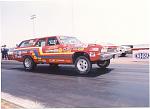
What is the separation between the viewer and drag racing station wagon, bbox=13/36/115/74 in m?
9.01

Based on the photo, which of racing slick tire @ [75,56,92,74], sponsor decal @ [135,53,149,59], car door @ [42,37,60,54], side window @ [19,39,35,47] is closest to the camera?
racing slick tire @ [75,56,92,74]

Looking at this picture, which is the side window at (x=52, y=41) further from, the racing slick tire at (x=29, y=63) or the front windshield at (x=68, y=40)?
the racing slick tire at (x=29, y=63)

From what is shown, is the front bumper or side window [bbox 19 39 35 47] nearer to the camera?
the front bumper

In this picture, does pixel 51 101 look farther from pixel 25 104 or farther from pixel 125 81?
pixel 125 81

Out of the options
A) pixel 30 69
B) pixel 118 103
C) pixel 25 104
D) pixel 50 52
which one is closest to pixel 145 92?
pixel 118 103

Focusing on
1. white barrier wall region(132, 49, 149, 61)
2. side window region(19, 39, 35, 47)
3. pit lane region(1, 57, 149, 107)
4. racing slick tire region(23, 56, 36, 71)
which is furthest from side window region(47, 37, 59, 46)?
white barrier wall region(132, 49, 149, 61)

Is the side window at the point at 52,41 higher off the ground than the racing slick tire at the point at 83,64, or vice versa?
the side window at the point at 52,41

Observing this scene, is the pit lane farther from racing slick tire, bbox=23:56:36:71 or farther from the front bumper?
racing slick tire, bbox=23:56:36:71

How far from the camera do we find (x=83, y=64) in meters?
9.27

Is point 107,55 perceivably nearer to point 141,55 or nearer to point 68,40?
point 68,40

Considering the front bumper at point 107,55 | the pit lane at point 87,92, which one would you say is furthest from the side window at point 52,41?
the pit lane at point 87,92

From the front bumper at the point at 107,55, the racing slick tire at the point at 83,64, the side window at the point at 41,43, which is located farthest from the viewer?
the side window at the point at 41,43

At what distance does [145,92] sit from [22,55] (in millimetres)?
7552

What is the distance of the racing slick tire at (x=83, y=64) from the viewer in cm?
909
